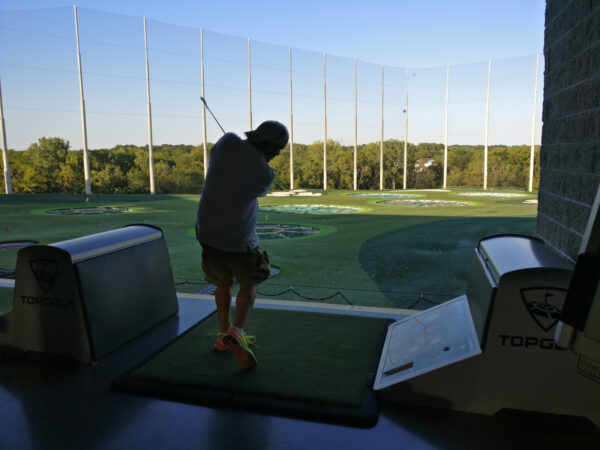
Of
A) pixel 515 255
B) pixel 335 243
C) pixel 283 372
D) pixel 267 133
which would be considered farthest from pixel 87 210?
pixel 515 255

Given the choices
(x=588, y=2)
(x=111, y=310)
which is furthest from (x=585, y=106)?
(x=111, y=310)

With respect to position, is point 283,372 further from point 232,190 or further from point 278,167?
point 278,167

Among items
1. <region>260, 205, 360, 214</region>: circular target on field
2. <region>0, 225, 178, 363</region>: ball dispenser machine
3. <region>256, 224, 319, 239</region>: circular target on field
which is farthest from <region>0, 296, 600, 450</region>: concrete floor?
<region>260, 205, 360, 214</region>: circular target on field

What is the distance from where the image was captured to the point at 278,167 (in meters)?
40.6

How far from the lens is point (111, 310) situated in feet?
8.72

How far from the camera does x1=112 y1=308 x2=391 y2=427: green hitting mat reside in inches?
80.4

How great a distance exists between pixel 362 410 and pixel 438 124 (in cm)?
3154

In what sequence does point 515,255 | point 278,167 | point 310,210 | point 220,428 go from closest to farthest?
point 220,428 → point 515,255 → point 310,210 → point 278,167

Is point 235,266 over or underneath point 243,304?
over

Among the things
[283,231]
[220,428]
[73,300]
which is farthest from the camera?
[283,231]

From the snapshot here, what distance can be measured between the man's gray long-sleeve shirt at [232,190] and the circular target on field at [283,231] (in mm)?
6542

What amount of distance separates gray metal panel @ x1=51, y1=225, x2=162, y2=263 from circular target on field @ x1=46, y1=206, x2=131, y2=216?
458 inches

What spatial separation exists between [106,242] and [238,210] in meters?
0.92

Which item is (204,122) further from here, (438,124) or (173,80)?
(438,124)
